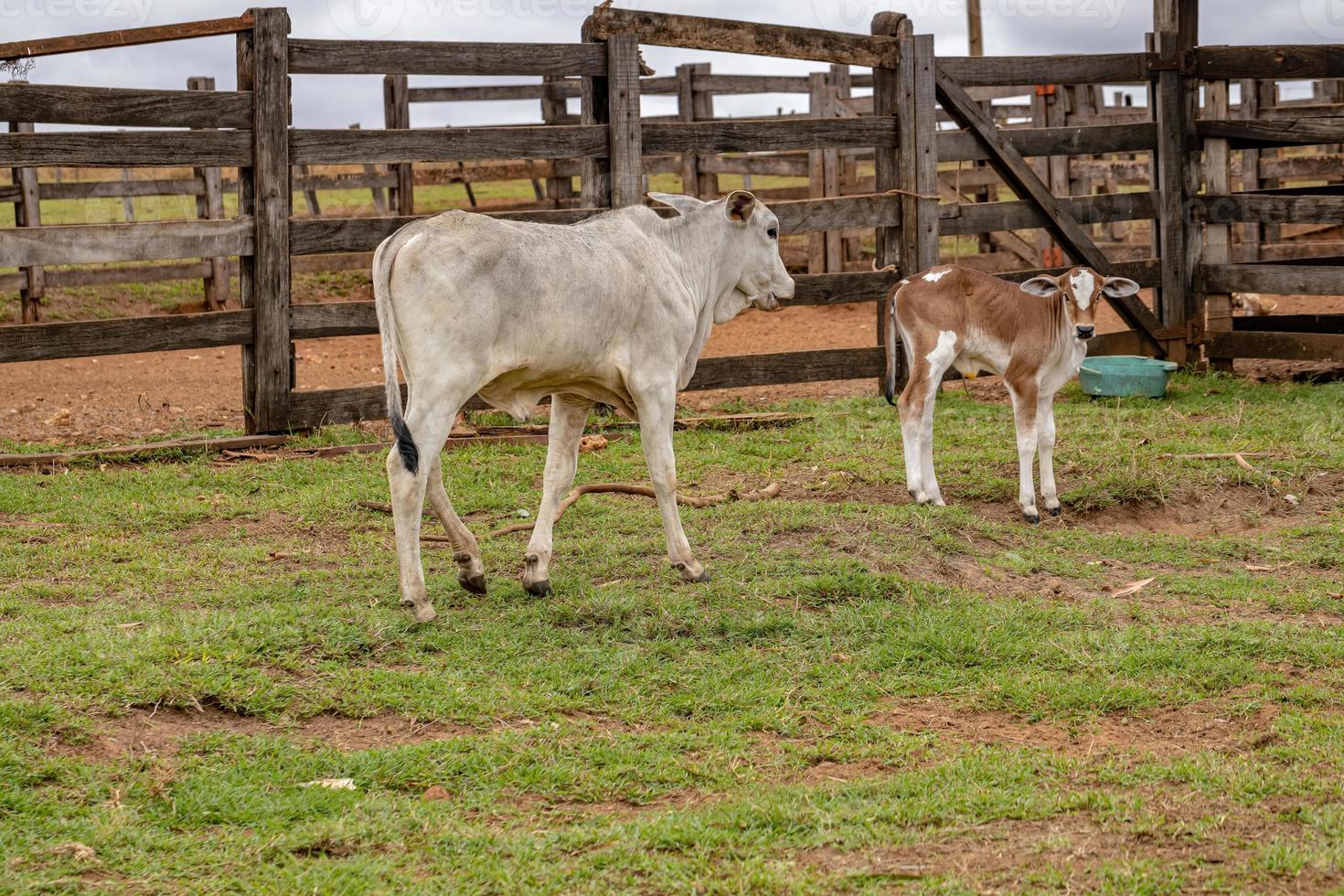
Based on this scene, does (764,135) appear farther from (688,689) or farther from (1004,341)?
(688,689)

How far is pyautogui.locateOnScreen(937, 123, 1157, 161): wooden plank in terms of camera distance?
12.1 metres

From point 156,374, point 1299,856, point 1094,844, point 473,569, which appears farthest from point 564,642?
point 156,374

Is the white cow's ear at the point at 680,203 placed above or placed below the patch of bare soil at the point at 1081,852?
above

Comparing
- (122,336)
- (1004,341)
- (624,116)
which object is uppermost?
(624,116)

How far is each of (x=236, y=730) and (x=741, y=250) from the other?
383cm

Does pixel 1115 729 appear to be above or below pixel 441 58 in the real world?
below

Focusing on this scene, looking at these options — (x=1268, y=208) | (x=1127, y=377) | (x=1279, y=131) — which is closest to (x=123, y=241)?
(x=1127, y=377)

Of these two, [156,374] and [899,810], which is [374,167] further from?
[899,810]

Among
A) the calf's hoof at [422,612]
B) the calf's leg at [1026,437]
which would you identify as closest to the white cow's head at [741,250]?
the calf's leg at [1026,437]

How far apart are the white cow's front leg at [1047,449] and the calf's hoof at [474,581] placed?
3.60 meters

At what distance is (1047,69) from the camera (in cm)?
1263

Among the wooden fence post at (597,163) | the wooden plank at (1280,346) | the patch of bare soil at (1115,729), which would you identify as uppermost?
the wooden fence post at (597,163)

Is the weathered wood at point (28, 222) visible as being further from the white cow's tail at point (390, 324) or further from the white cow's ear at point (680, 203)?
the white cow's tail at point (390, 324)

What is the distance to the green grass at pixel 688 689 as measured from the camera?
406cm
